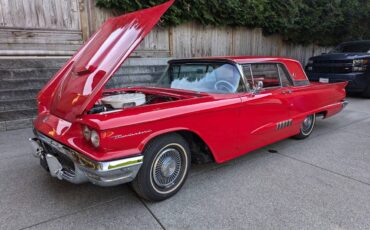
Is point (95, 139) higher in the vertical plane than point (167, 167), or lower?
higher

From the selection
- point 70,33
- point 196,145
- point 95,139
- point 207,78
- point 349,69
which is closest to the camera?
point 95,139

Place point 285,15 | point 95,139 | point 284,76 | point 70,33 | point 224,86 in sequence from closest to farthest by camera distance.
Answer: point 95,139
point 224,86
point 284,76
point 70,33
point 285,15

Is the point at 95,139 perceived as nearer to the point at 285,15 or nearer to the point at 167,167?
the point at 167,167

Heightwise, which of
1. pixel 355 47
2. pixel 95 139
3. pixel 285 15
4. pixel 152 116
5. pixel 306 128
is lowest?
pixel 306 128

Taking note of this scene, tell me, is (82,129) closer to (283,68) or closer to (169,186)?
(169,186)

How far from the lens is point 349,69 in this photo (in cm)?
799

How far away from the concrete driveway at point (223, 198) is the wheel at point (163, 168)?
125 mm

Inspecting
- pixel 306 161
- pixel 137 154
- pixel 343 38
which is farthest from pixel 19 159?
pixel 343 38

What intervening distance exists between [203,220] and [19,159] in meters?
2.80

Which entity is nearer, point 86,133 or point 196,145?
point 86,133

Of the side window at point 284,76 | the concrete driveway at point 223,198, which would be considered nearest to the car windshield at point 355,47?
the side window at point 284,76

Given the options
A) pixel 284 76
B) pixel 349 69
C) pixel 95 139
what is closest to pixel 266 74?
pixel 284 76

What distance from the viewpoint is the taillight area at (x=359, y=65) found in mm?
7973

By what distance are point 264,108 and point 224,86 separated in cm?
63
